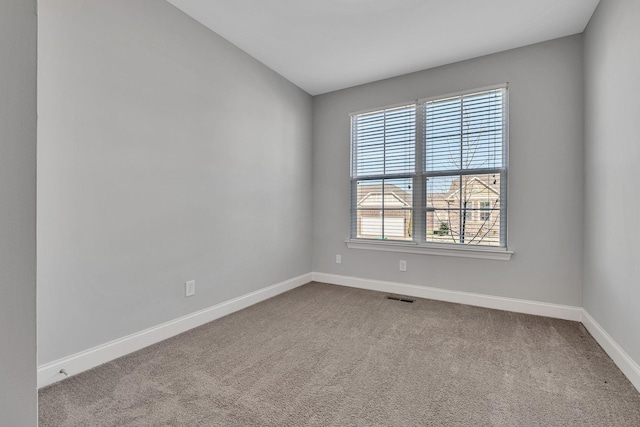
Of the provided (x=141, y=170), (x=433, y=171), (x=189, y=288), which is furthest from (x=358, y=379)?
(x=433, y=171)

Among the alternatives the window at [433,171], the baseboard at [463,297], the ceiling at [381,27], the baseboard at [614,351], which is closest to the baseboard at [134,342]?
the baseboard at [463,297]

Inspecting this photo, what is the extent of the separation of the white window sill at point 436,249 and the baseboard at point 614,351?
2.54 feet

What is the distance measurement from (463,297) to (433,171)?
1.39 metres

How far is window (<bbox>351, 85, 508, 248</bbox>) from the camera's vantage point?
306 cm

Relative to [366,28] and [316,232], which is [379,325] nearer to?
[316,232]

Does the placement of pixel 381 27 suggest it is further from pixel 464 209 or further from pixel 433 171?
pixel 464 209

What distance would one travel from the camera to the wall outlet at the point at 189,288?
2489mm

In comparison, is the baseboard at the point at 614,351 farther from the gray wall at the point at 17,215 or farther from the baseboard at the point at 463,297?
the gray wall at the point at 17,215

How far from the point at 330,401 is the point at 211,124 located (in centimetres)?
232

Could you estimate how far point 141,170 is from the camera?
2164mm

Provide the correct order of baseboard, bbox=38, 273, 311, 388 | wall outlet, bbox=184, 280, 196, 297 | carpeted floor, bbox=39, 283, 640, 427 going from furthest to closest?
wall outlet, bbox=184, 280, 196, 297 → baseboard, bbox=38, 273, 311, 388 → carpeted floor, bbox=39, 283, 640, 427

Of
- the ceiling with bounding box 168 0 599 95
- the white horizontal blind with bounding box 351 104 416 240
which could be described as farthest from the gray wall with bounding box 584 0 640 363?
the white horizontal blind with bounding box 351 104 416 240

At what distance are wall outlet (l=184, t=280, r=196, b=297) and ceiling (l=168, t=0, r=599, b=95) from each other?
221cm

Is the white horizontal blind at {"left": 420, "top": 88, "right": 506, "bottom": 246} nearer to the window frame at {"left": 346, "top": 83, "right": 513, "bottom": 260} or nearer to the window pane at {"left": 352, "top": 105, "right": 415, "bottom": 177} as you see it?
the window frame at {"left": 346, "top": 83, "right": 513, "bottom": 260}
